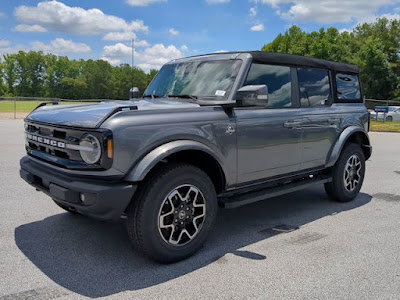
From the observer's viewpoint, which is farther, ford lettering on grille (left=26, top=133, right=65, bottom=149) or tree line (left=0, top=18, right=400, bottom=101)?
tree line (left=0, top=18, right=400, bottom=101)

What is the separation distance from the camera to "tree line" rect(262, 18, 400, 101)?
49.3 meters

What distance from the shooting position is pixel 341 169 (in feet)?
18.0

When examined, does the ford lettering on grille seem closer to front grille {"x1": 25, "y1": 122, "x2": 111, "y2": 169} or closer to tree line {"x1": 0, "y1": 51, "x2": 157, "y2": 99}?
front grille {"x1": 25, "y1": 122, "x2": 111, "y2": 169}

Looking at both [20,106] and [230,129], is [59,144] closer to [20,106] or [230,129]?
[230,129]

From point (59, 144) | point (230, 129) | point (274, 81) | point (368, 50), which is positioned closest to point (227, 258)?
point (230, 129)

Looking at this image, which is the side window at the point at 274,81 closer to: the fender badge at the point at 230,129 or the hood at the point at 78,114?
the fender badge at the point at 230,129

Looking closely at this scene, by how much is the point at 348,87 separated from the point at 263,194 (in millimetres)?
2589

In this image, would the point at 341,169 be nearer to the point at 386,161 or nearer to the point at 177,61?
the point at 177,61

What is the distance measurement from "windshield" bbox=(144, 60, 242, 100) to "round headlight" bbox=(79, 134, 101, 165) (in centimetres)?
144

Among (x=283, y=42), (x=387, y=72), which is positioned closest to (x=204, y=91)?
(x=387, y=72)

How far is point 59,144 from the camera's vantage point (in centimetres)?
345

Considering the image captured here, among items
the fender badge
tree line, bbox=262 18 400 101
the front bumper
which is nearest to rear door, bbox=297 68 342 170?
the fender badge

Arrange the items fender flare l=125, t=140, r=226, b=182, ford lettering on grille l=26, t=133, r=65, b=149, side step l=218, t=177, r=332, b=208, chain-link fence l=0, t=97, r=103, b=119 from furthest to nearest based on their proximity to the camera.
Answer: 1. chain-link fence l=0, t=97, r=103, b=119
2. side step l=218, t=177, r=332, b=208
3. ford lettering on grille l=26, t=133, r=65, b=149
4. fender flare l=125, t=140, r=226, b=182

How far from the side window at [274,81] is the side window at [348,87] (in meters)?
1.28
